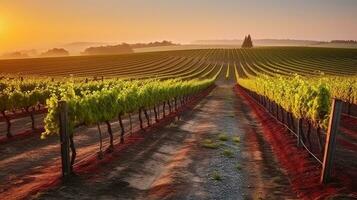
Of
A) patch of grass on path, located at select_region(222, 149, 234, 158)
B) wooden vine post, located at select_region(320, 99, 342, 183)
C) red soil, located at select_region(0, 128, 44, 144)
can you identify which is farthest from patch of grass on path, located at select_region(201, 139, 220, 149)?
red soil, located at select_region(0, 128, 44, 144)

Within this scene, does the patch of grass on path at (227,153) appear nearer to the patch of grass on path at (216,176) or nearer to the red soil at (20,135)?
the patch of grass on path at (216,176)

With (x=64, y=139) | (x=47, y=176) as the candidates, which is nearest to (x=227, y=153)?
(x=64, y=139)

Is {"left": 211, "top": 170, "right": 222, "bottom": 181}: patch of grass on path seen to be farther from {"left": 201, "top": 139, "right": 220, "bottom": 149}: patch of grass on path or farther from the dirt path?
{"left": 201, "top": 139, "right": 220, "bottom": 149}: patch of grass on path

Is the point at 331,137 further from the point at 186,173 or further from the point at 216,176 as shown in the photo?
the point at 186,173

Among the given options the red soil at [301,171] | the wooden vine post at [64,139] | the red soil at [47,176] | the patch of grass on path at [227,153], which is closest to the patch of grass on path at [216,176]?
the red soil at [301,171]

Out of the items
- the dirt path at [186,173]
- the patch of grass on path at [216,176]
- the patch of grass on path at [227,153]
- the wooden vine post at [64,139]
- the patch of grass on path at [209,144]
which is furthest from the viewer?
the patch of grass on path at [209,144]

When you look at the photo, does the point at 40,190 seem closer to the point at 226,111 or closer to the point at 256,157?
the point at 256,157

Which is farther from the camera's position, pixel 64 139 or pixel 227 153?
pixel 227 153

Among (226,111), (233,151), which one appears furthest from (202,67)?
(233,151)

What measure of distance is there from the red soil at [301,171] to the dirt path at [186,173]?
0.45m

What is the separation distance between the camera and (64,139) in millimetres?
18062

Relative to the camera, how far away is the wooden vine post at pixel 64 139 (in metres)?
17.9

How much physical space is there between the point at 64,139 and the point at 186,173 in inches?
218

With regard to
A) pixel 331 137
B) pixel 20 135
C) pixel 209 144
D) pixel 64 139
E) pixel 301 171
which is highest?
pixel 331 137
